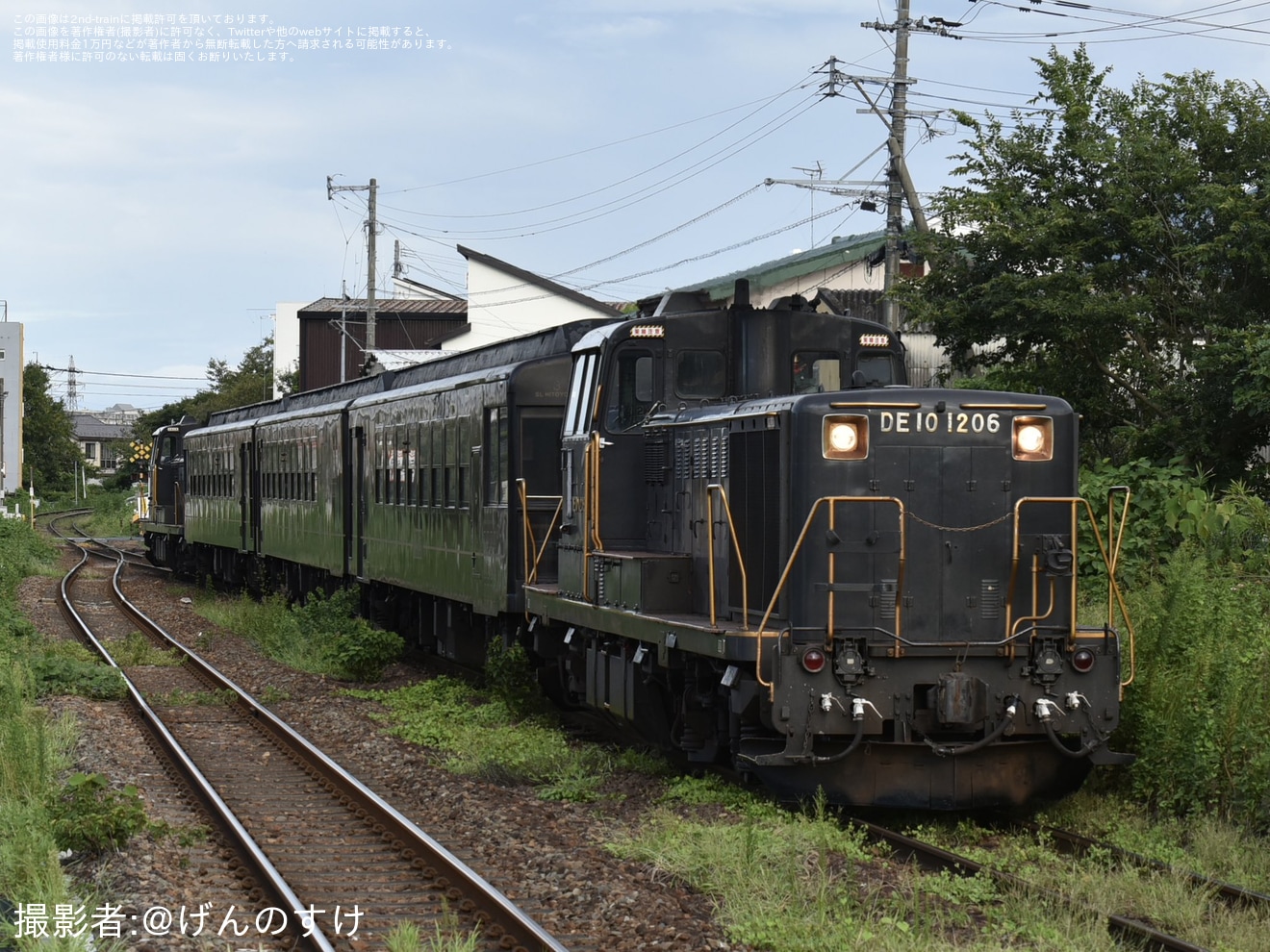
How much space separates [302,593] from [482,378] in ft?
35.6

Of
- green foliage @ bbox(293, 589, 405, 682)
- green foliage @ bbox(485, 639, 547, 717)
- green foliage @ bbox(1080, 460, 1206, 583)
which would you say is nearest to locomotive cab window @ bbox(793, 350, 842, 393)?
green foliage @ bbox(485, 639, 547, 717)

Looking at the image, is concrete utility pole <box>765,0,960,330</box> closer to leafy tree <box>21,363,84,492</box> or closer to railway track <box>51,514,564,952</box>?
railway track <box>51,514,564,952</box>

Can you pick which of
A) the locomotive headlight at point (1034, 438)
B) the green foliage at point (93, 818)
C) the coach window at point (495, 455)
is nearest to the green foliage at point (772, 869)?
the locomotive headlight at point (1034, 438)

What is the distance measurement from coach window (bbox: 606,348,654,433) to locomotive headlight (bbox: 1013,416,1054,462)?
2870mm

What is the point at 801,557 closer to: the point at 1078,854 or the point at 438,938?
the point at 1078,854

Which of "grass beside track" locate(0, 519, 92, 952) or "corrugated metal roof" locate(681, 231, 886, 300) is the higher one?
"corrugated metal roof" locate(681, 231, 886, 300)

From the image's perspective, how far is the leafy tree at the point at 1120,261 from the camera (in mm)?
16516

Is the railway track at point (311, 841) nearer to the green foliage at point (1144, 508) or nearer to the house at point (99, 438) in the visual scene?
the green foliage at point (1144, 508)

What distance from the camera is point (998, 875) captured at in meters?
6.95

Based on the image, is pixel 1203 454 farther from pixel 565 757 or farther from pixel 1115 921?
pixel 1115 921

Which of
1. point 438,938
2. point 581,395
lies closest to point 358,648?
point 581,395

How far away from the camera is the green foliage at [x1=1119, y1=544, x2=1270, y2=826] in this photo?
828cm

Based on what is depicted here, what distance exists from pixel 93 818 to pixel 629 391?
4.67 metres

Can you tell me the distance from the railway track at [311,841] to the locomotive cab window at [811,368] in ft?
13.2
